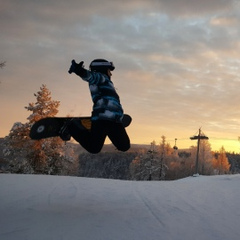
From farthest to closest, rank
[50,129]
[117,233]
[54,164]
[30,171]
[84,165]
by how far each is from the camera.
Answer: [84,165]
[54,164]
[30,171]
[50,129]
[117,233]

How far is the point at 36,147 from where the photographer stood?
27.1 meters

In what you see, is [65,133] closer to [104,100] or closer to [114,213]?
[104,100]

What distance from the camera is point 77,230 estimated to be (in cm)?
432

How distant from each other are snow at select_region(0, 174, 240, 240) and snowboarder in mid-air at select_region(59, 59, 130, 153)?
4.16 feet

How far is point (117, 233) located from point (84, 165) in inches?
6212

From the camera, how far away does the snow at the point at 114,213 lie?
4.27 metres

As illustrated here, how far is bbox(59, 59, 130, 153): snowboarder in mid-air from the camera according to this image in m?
5.68

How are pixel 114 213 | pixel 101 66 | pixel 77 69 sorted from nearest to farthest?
1. pixel 77 69
2. pixel 114 213
3. pixel 101 66

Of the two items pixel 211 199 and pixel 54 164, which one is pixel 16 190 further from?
pixel 54 164

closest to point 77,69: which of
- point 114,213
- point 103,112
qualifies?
point 103,112

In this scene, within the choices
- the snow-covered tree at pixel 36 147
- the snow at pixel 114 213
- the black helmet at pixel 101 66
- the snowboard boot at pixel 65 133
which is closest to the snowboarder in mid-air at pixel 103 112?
the black helmet at pixel 101 66

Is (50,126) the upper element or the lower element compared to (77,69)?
lower

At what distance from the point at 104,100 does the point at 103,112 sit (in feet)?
0.73

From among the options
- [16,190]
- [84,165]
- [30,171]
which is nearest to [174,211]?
[16,190]
